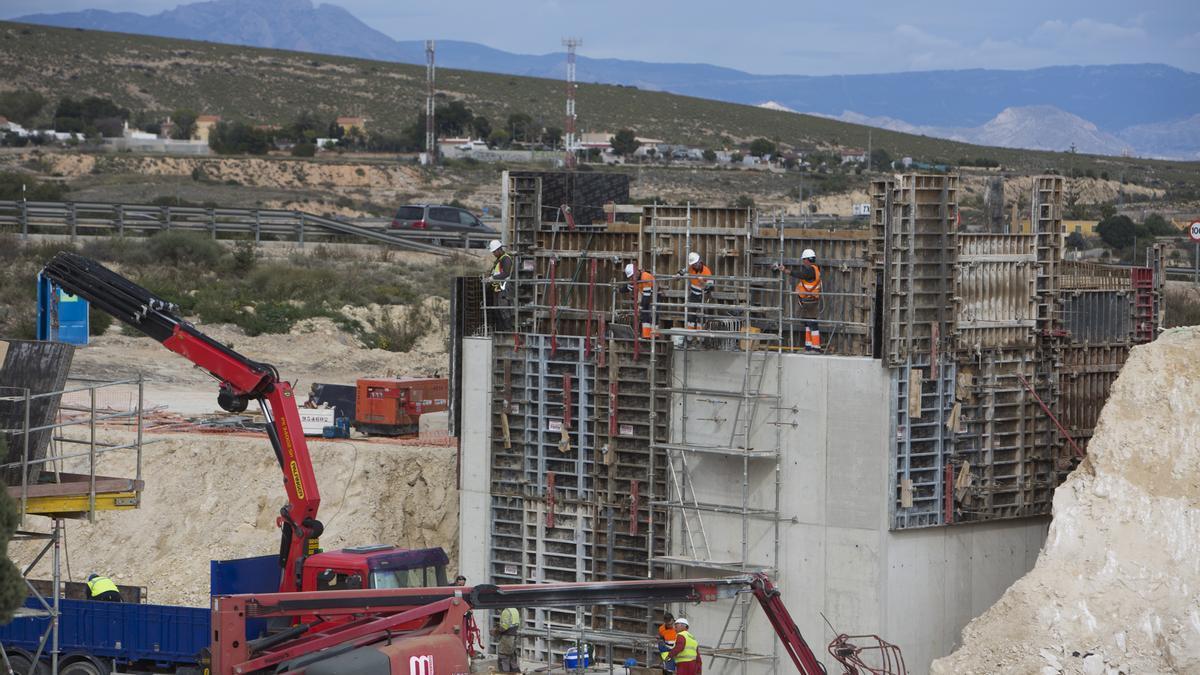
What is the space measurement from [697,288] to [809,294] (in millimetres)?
1732

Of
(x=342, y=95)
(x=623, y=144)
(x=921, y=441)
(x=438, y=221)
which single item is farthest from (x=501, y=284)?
(x=342, y=95)

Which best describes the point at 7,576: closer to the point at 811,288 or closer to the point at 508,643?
the point at 508,643

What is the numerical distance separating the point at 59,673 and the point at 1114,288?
17.8 m

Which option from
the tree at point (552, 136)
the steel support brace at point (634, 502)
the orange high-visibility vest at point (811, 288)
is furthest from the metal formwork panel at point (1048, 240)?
the tree at point (552, 136)

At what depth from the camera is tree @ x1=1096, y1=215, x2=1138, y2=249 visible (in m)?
61.6

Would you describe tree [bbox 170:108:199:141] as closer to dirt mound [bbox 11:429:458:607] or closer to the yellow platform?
dirt mound [bbox 11:429:458:607]

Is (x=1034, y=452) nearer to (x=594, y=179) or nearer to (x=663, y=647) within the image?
(x=663, y=647)

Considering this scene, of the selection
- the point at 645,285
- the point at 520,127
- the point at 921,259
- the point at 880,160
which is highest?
the point at 520,127

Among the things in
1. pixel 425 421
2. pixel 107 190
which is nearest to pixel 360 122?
pixel 107 190

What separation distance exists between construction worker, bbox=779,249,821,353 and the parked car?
36.9m

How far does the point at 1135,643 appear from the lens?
71.5 ft

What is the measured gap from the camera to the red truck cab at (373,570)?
21.4m

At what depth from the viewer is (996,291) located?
82.2ft

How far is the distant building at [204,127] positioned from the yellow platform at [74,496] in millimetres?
83134
